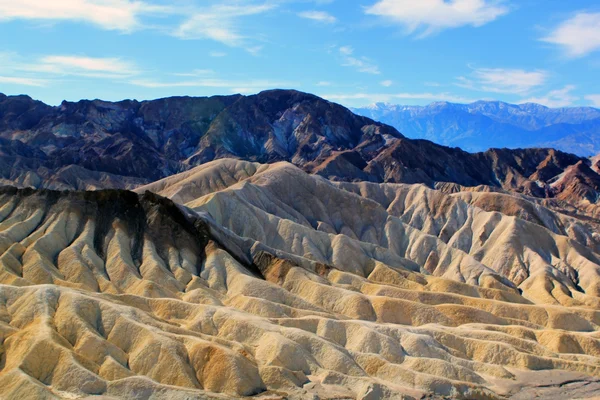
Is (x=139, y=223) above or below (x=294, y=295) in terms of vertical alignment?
above

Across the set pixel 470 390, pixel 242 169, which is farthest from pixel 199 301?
pixel 242 169

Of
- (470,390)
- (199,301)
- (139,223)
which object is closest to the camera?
(470,390)

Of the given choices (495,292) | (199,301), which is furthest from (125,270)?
(495,292)

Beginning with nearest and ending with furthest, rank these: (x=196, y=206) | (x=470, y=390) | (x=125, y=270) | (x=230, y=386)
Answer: (x=230, y=386) < (x=470, y=390) < (x=125, y=270) < (x=196, y=206)

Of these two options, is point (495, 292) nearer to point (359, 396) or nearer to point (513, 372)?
point (513, 372)

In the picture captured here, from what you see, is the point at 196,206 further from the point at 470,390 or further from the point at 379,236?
the point at 470,390

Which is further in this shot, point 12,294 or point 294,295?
point 294,295
